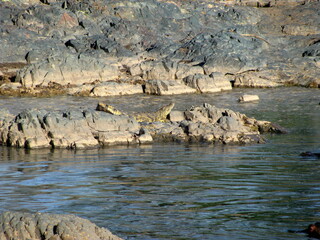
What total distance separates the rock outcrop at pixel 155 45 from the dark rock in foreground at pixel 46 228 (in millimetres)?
22495

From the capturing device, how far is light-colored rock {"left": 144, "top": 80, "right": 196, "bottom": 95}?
29203mm

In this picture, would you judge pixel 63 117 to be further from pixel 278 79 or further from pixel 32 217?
pixel 278 79

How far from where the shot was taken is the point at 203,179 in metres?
10.9

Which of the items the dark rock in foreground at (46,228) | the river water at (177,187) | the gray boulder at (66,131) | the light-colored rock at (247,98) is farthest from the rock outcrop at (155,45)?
the dark rock in foreground at (46,228)

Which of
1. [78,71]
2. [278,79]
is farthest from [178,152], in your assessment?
[278,79]

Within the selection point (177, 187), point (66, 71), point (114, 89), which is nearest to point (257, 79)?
point (114, 89)

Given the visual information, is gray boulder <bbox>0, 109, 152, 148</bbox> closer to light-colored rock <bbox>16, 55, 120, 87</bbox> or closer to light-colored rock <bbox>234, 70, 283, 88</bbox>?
light-colored rock <bbox>16, 55, 120, 87</bbox>

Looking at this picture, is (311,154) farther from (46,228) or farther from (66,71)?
(66,71)

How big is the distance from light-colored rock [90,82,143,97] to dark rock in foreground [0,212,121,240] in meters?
22.4

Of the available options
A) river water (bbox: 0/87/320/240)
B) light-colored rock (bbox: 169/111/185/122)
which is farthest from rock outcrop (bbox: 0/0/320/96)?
river water (bbox: 0/87/320/240)

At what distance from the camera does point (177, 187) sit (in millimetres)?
10164

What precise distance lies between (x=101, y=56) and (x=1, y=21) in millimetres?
7518

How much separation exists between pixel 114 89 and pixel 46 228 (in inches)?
914

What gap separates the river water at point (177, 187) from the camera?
25.6ft
